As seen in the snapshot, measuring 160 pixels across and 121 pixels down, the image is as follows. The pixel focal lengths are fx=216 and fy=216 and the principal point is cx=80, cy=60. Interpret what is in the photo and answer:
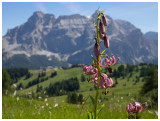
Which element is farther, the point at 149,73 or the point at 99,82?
the point at 149,73

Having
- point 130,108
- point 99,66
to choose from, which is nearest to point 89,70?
point 99,66

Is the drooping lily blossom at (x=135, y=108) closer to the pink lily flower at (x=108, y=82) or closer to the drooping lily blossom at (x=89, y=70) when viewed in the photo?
the pink lily flower at (x=108, y=82)

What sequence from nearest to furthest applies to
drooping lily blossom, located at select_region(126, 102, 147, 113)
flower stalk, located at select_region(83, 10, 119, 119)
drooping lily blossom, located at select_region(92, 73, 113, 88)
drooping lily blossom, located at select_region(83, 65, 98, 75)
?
1. flower stalk, located at select_region(83, 10, 119, 119)
2. drooping lily blossom, located at select_region(92, 73, 113, 88)
3. drooping lily blossom, located at select_region(83, 65, 98, 75)
4. drooping lily blossom, located at select_region(126, 102, 147, 113)

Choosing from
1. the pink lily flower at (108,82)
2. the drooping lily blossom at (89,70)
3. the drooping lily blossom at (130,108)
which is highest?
the drooping lily blossom at (89,70)

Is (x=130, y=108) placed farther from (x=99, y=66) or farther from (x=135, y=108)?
(x=99, y=66)

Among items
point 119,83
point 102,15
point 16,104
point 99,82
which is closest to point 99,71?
point 99,82

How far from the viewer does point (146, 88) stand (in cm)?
4512

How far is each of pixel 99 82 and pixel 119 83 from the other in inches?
7362

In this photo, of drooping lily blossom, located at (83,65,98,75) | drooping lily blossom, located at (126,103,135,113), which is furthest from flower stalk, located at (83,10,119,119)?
drooping lily blossom, located at (126,103,135,113)

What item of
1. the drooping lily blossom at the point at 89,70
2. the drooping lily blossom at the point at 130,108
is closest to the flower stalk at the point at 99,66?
the drooping lily blossom at the point at 89,70

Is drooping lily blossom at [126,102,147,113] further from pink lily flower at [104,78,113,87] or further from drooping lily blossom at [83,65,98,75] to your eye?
drooping lily blossom at [83,65,98,75]

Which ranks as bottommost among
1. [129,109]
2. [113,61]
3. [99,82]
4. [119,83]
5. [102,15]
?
[119,83]

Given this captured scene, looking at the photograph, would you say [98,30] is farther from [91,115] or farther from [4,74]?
[4,74]

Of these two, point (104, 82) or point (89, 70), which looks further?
point (89, 70)
